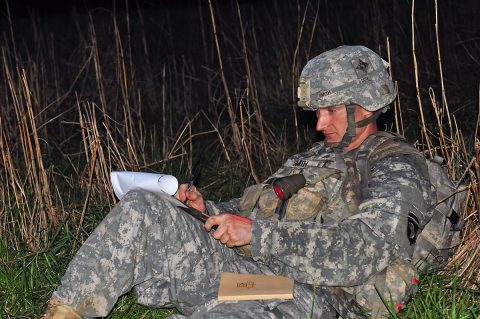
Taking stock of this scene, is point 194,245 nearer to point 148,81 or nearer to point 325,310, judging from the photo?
point 325,310

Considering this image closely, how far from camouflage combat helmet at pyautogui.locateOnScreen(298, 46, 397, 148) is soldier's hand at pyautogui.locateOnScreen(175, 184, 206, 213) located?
0.64m

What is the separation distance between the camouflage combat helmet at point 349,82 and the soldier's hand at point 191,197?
64 cm

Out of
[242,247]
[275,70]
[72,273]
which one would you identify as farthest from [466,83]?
[72,273]

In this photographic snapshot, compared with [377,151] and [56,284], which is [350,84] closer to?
[377,151]

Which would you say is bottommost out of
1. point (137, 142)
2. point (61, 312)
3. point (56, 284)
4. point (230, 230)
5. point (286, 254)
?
point (137, 142)

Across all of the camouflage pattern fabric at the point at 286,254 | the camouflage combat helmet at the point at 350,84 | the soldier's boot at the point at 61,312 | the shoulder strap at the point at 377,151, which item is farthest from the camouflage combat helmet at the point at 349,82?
the soldier's boot at the point at 61,312

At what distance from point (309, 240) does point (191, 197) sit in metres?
0.76

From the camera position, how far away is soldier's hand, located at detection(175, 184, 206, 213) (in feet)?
12.8

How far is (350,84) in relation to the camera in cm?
385

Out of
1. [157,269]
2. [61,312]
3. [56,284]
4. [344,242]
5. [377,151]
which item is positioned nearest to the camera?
[344,242]

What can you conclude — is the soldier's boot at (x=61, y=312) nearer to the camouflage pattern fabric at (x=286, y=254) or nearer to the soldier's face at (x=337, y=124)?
the camouflage pattern fabric at (x=286, y=254)

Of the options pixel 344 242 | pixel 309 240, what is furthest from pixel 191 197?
pixel 344 242

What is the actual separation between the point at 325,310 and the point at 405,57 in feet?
21.9

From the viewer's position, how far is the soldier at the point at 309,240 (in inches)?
131
